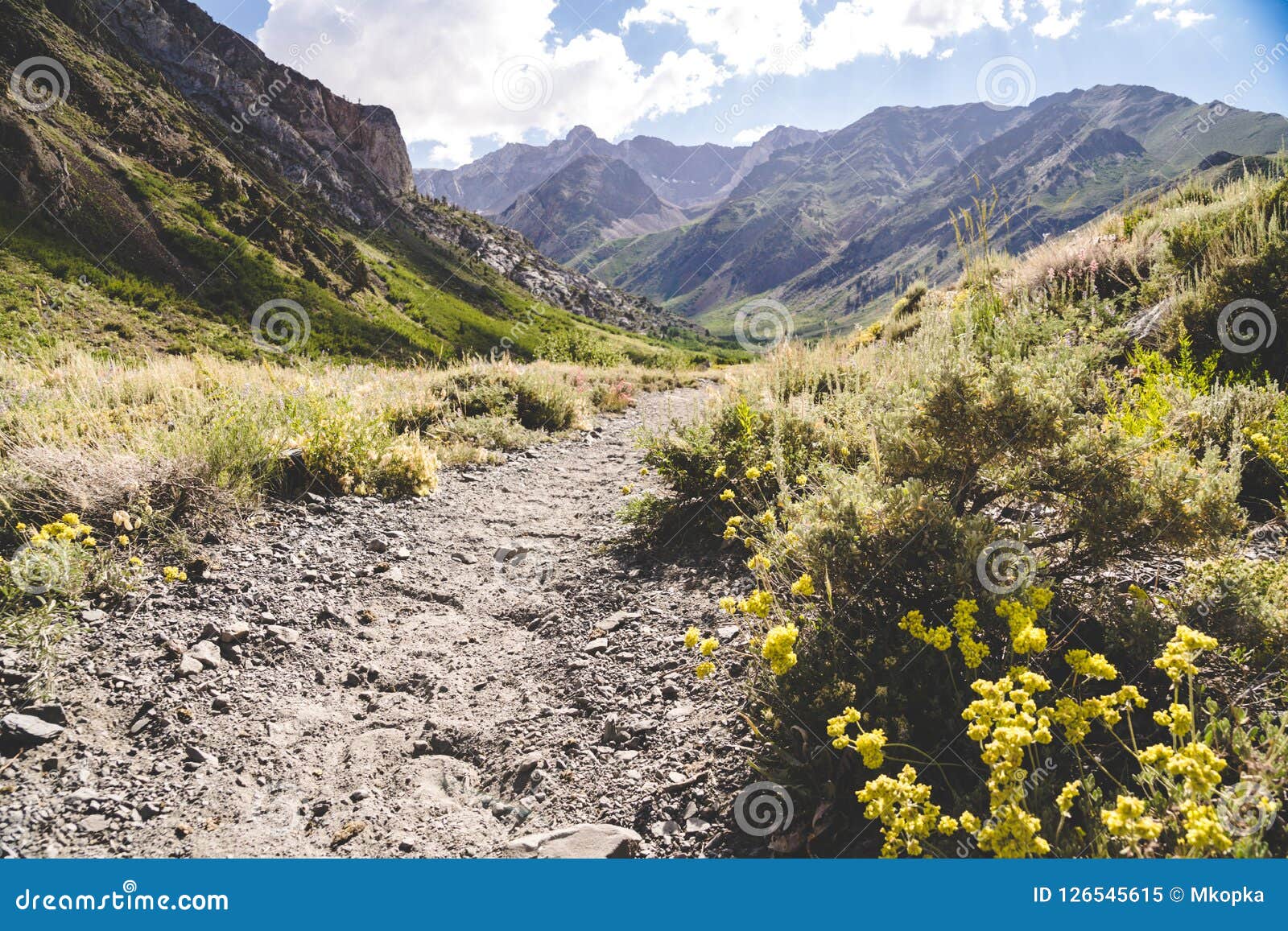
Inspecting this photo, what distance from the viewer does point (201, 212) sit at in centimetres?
4953

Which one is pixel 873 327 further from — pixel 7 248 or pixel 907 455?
pixel 7 248

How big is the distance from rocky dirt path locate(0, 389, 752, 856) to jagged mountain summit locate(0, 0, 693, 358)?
10914 mm

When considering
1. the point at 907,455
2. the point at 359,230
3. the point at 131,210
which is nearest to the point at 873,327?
the point at 907,455

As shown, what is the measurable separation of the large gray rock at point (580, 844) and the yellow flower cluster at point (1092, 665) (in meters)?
1.86

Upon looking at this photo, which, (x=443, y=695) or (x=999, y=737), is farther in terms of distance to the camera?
(x=443, y=695)

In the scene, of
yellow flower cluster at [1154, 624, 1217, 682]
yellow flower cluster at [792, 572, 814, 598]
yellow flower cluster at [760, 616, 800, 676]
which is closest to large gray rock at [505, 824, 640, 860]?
yellow flower cluster at [760, 616, 800, 676]

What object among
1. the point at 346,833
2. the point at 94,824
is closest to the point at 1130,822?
the point at 346,833

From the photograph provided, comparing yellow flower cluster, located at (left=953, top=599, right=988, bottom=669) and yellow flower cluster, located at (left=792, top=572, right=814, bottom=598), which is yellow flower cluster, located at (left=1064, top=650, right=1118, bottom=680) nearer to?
yellow flower cluster, located at (left=953, top=599, right=988, bottom=669)

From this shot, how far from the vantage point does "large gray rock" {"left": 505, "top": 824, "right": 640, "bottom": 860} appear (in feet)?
8.11

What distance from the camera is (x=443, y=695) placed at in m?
3.68

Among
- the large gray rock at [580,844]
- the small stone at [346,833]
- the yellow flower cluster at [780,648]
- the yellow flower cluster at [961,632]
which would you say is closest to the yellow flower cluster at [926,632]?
the yellow flower cluster at [961,632]

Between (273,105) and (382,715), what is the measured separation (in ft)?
443

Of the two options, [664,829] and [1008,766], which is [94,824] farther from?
[1008,766]

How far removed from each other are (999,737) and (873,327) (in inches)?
548
